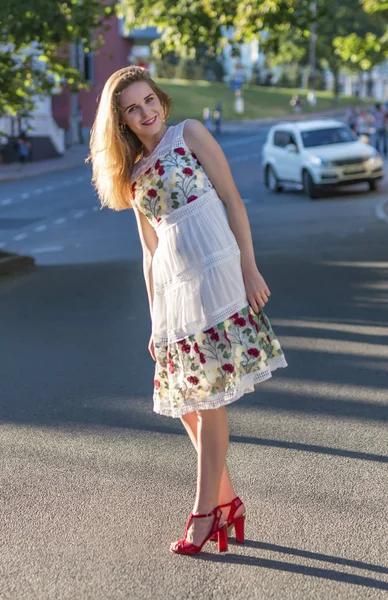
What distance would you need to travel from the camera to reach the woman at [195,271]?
4.35 meters

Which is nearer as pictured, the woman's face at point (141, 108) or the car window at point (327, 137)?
the woman's face at point (141, 108)

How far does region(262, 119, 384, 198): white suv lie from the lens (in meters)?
26.9

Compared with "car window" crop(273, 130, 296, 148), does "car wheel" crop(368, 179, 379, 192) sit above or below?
below

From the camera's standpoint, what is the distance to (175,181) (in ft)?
14.3

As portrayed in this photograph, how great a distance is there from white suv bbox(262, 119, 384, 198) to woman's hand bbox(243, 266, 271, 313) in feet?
74.3

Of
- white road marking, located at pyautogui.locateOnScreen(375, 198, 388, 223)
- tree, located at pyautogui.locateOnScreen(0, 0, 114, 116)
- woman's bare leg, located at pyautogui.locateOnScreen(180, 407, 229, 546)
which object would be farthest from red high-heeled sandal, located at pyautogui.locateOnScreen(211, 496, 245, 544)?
white road marking, located at pyautogui.locateOnScreen(375, 198, 388, 223)

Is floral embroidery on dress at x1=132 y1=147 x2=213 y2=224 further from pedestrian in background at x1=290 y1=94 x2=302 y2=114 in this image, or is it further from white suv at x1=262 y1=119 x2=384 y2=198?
pedestrian in background at x1=290 y1=94 x2=302 y2=114

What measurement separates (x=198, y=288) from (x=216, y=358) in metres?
0.26

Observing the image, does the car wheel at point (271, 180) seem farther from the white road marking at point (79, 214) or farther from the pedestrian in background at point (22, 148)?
the pedestrian in background at point (22, 148)

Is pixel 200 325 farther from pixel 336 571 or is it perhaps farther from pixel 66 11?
pixel 66 11

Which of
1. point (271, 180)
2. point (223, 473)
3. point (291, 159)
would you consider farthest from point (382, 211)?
point (223, 473)

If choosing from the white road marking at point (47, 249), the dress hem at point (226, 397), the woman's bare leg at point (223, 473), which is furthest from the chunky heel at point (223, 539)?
the white road marking at point (47, 249)

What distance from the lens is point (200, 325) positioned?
14.3ft

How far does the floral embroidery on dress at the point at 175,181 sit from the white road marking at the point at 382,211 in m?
17.0
